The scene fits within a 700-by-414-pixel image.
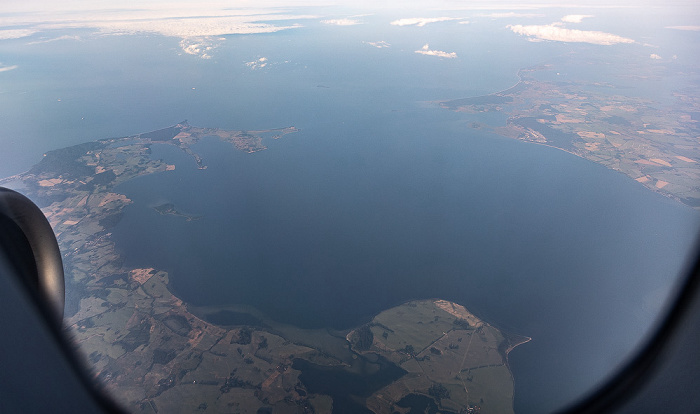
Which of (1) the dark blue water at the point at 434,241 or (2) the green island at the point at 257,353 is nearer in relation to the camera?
(2) the green island at the point at 257,353

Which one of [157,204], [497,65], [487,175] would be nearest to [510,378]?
[487,175]

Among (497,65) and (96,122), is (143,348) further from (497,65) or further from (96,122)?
(497,65)

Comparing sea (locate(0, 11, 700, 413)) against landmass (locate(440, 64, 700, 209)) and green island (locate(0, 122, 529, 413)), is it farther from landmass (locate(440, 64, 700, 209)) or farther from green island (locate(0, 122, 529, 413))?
landmass (locate(440, 64, 700, 209))

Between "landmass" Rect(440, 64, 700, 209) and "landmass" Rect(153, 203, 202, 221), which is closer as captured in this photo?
"landmass" Rect(153, 203, 202, 221)

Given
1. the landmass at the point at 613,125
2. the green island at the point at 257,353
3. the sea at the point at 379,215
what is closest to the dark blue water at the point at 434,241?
the sea at the point at 379,215

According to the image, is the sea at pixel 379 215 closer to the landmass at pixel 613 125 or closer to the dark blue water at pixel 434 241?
the dark blue water at pixel 434 241

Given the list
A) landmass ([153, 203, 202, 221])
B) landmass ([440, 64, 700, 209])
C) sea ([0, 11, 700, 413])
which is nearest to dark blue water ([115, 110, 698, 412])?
sea ([0, 11, 700, 413])
